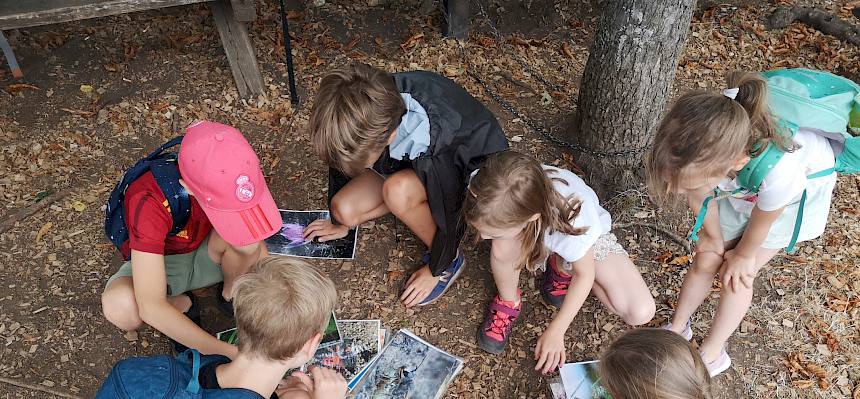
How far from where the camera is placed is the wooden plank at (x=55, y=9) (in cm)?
288

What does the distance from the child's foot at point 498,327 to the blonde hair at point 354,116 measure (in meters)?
0.81

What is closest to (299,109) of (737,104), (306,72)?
(306,72)

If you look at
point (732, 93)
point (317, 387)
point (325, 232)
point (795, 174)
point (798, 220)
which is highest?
point (732, 93)

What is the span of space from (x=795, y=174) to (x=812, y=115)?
0.18 meters

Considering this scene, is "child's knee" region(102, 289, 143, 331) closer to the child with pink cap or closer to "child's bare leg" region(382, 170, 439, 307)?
the child with pink cap

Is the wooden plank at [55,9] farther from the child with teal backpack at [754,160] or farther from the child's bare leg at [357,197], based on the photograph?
the child with teal backpack at [754,160]

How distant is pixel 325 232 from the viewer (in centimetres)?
291

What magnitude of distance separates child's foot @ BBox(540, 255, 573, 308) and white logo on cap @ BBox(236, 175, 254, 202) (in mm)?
1200

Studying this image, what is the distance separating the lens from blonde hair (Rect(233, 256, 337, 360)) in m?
1.72

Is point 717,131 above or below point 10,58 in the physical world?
above

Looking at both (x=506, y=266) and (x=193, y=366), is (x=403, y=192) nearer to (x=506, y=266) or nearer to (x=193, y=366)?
(x=506, y=266)

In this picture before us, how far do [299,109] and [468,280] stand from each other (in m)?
1.37

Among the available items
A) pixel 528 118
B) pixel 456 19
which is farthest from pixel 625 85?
pixel 456 19

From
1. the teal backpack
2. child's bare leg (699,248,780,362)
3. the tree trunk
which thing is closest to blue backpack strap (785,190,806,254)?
the teal backpack
